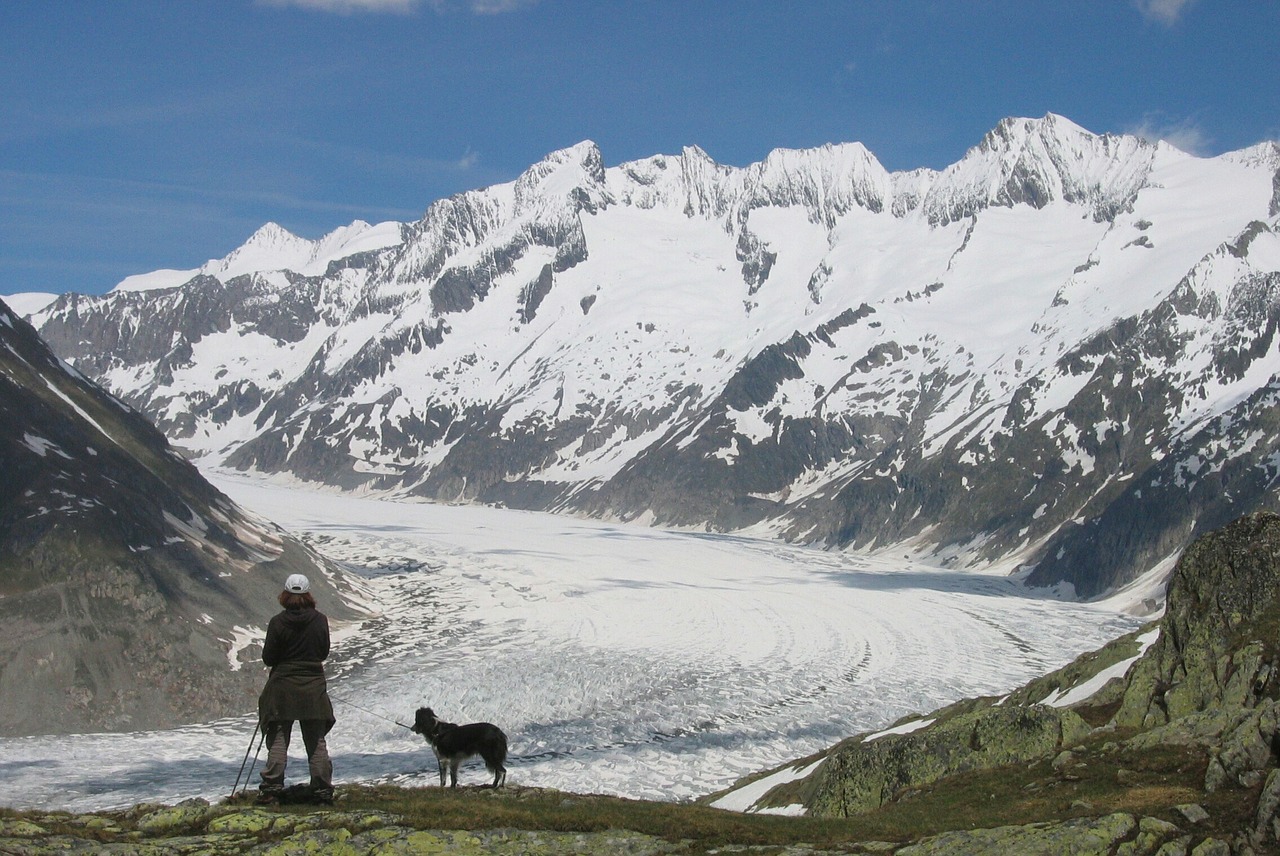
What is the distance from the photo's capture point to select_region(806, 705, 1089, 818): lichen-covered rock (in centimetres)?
3241

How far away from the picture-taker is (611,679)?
10188 cm

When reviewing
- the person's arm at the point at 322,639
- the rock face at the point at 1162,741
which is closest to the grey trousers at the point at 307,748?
the person's arm at the point at 322,639

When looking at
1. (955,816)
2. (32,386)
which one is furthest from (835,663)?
(955,816)

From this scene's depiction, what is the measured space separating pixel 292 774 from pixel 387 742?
12311mm

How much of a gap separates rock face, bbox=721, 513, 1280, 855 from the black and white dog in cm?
1132

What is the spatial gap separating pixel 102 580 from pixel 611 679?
42.8 meters

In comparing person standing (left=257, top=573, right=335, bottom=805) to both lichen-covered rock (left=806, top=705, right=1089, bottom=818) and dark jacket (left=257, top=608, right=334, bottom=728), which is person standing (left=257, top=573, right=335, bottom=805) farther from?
lichen-covered rock (left=806, top=705, right=1089, bottom=818)

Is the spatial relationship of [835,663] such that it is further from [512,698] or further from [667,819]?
[667,819]

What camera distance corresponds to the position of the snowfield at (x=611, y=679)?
70.8 metres

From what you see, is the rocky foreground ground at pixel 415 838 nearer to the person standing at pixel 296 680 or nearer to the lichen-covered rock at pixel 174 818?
the lichen-covered rock at pixel 174 818

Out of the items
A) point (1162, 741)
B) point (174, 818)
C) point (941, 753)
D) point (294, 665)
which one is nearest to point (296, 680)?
point (294, 665)

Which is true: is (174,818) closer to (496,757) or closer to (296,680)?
(296,680)

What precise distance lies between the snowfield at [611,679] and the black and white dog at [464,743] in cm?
172

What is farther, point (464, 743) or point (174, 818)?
point (464, 743)
